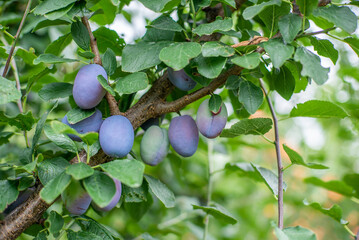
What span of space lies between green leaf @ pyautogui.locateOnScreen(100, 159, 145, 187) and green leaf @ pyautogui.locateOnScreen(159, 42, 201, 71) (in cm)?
13

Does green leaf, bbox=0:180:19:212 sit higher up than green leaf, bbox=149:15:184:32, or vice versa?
green leaf, bbox=149:15:184:32

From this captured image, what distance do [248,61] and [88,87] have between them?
229 mm

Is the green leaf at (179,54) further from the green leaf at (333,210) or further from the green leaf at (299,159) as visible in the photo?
the green leaf at (333,210)

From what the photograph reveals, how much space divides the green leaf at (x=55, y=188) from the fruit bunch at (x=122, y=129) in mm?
90

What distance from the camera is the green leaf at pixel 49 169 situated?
1.70 feet

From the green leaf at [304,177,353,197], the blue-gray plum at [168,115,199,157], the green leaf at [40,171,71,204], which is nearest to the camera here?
the green leaf at [40,171,71,204]

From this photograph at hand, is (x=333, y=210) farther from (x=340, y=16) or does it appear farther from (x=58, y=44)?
(x=58, y=44)

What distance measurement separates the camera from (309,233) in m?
0.49

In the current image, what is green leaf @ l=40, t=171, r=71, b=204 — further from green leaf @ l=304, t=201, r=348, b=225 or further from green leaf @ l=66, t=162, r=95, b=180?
green leaf @ l=304, t=201, r=348, b=225

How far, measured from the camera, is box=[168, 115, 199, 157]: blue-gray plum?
0.61 metres

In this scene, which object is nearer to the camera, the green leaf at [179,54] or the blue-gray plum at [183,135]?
the green leaf at [179,54]

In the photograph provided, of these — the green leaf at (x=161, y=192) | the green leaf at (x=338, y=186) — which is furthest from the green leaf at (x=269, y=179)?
the green leaf at (x=338, y=186)

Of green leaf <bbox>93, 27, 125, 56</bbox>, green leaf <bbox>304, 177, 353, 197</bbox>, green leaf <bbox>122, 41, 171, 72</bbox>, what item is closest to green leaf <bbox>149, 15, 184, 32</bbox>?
green leaf <bbox>122, 41, 171, 72</bbox>

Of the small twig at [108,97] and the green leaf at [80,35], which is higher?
the green leaf at [80,35]
